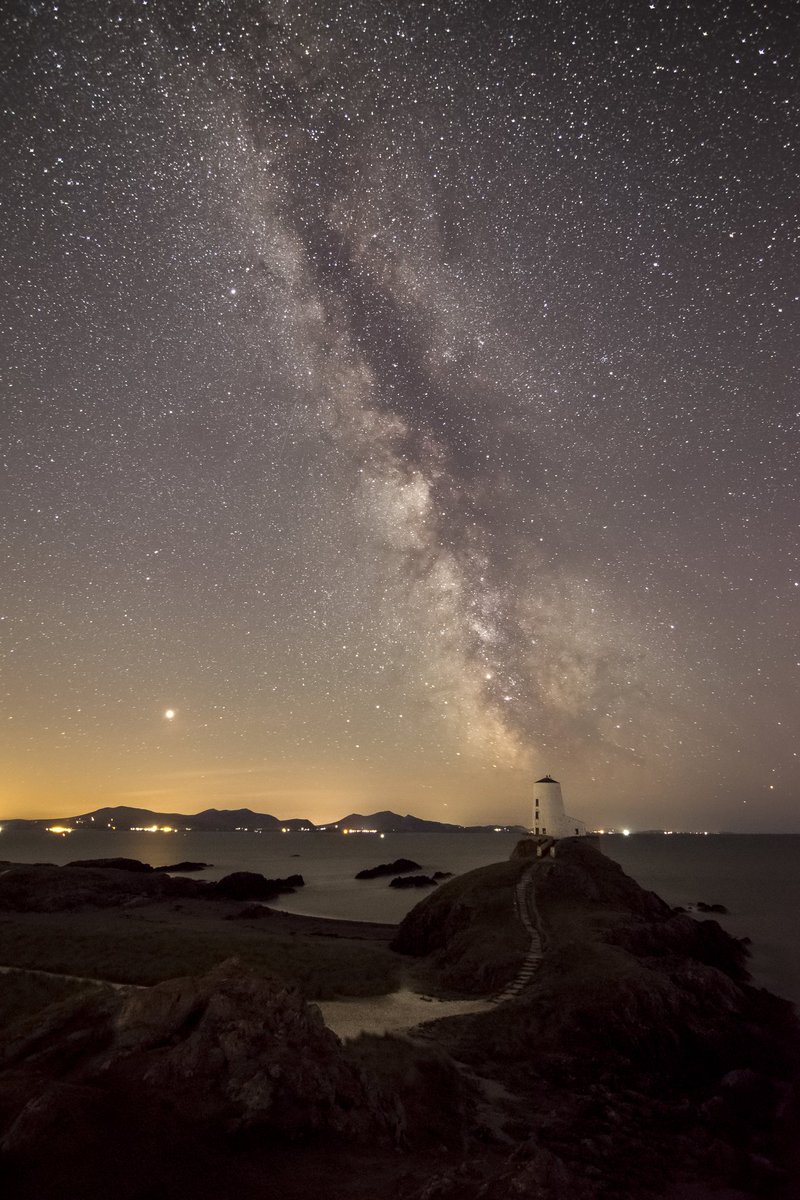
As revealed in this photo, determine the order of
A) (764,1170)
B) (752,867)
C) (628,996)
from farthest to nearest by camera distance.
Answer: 1. (752,867)
2. (628,996)
3. (764,1170)

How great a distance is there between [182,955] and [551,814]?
45.4 meters

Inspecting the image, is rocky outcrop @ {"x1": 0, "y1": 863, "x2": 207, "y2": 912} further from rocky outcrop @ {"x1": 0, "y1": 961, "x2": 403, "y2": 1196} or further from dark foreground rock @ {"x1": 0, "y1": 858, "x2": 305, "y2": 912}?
rocky outcrop @ {"x1": 0, "y1": 961, "x2": 403, "y2": 1196}

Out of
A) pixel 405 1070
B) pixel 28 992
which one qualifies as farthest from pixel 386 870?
pixel 405 1070

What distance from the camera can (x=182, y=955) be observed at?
29.0m

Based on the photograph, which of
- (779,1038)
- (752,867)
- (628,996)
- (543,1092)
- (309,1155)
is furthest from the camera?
(752,867)

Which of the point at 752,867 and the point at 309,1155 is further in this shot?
the point at 752,867

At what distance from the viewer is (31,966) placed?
88.0ft

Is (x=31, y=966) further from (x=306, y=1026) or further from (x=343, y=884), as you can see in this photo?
(x=343, y=884)

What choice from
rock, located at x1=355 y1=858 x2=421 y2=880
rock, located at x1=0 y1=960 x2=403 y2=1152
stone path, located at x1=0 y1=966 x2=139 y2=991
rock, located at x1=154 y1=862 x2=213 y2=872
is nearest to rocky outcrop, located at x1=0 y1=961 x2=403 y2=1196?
rock, located at x1=0 y1=960 x2=403 y2=1152

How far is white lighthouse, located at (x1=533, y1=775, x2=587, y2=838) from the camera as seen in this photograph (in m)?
65.5

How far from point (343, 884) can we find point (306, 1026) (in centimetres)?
7930

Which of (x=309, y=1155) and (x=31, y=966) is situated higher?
(x=309, y=1155)

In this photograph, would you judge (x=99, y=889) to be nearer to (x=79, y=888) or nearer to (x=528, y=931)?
(x=79, y=888)

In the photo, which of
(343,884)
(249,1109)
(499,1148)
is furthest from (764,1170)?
(343,884)
